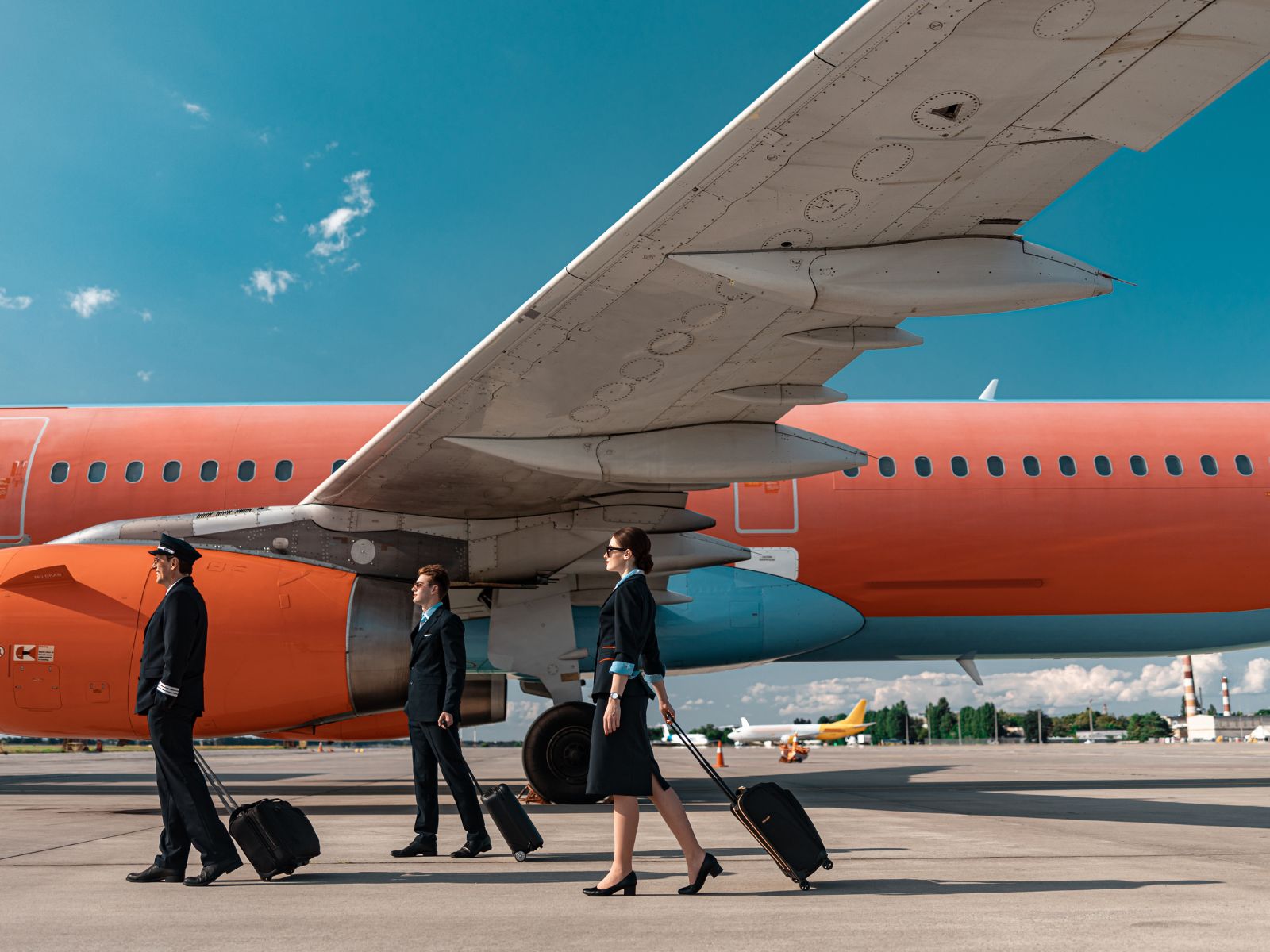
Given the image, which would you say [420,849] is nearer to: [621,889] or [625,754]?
[621,889]

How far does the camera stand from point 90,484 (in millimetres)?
11531

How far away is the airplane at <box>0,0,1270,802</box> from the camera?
541 centimetres

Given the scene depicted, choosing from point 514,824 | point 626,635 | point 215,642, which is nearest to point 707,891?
point 626,635

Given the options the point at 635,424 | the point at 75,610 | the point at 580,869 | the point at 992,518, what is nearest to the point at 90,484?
the point at 75,610

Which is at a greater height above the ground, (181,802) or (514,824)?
(181,802)

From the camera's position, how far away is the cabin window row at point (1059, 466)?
12.1m

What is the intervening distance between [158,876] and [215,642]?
341 cm

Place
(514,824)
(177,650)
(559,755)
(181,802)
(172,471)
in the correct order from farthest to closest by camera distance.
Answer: (172,471) → (559,755) → (514,824) → (177,650) → (181,802)

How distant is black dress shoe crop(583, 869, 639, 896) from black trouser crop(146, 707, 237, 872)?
6.18ft

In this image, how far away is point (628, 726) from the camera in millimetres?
4887

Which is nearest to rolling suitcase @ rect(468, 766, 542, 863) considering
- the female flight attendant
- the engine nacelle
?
the female flight attendant

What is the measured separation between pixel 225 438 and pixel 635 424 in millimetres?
5809

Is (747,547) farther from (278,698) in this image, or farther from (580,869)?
(580,869)

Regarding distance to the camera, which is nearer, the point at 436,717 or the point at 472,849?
the point at 472,849
